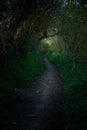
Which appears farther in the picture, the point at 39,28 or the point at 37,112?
the point at 39,28

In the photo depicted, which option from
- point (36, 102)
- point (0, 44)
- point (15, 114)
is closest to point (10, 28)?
point (0, 44)

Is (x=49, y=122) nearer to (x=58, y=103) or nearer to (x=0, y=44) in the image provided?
(x=58, y=103)

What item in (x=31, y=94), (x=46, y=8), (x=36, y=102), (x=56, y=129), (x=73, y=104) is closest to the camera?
(x=56, y=129)

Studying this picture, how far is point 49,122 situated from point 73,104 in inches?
104

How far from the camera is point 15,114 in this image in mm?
11016

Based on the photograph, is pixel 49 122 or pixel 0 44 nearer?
pixel 49 122

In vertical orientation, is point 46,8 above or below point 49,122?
above

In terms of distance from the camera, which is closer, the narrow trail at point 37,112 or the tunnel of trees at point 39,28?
the narrow trail at point 37,112

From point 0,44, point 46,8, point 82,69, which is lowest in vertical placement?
point 82,69

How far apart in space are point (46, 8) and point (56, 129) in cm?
1479

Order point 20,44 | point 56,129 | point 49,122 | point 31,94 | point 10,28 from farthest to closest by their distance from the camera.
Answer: point 20,44
point 10,28
point 31,94
point 49,122
point 56,129

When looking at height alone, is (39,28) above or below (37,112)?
above

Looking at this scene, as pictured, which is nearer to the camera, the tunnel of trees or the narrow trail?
the narrow trail

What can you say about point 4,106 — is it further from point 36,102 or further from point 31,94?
point 31,94
